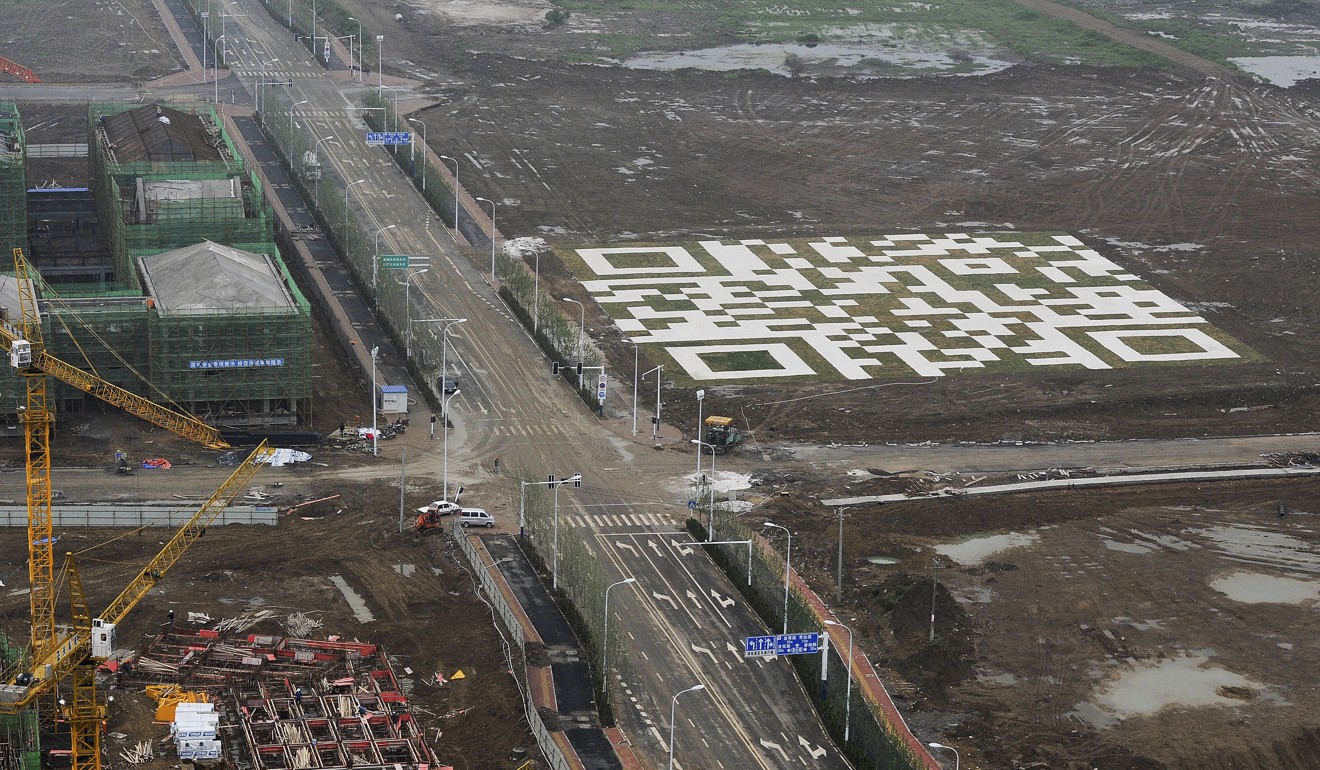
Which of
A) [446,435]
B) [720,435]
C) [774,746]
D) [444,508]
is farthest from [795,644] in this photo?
[446,435]

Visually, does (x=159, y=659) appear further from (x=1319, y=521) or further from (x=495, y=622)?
(x=1319, y=521)

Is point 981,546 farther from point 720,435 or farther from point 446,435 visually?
point 446,435

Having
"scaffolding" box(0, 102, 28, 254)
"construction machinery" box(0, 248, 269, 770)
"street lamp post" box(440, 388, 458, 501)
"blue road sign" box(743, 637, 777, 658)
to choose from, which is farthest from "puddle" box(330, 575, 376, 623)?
"scaffolding" box(0, 102, 28, 254)

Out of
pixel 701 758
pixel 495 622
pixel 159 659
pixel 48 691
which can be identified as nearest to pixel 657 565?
pixel 495 622

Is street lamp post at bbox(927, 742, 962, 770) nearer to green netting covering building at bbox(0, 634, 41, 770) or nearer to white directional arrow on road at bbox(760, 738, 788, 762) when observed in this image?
white directional arrow on road at bbox(760, 738, 788, 762)

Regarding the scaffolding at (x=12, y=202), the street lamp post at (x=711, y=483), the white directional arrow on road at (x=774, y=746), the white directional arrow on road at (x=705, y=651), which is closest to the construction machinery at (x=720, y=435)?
the street lamp post at (x=711, y=483)
